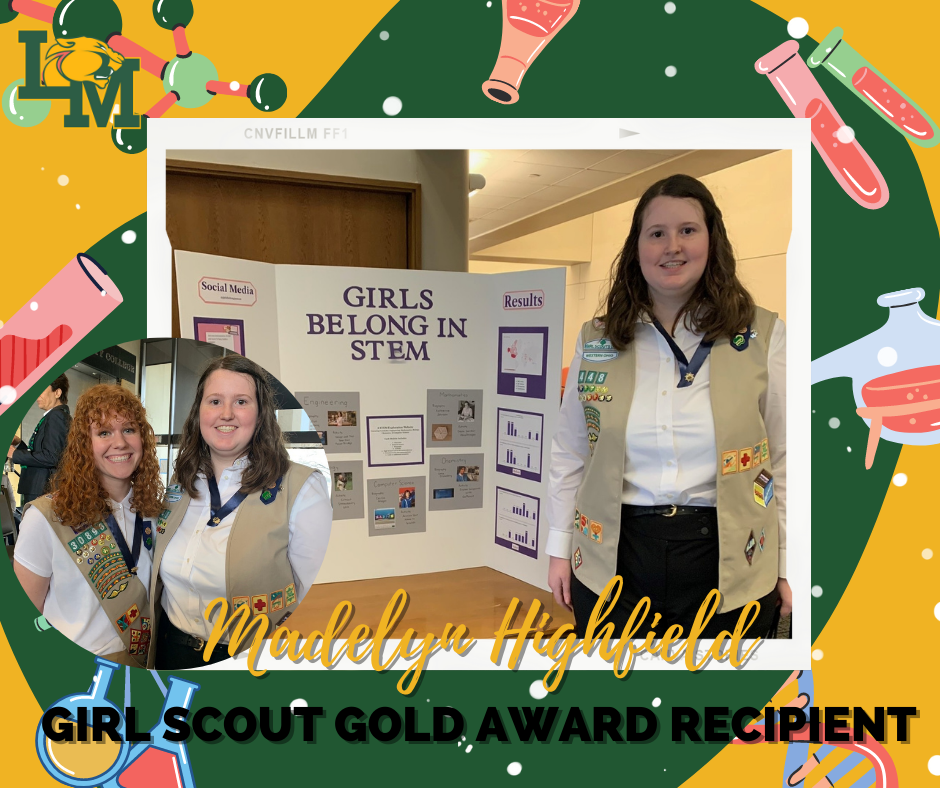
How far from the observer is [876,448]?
1501 mm

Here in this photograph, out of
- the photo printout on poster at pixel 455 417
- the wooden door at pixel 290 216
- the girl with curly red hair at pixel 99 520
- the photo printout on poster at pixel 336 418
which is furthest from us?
the photo printout on poster at pixel 455 417

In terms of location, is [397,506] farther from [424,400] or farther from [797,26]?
[797,26]

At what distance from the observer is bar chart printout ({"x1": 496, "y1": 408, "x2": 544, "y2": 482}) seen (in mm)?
2779

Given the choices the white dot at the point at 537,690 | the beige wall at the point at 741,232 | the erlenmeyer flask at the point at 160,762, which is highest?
the beige wall at the point at 741,232

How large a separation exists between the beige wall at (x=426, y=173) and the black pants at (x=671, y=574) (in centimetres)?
209

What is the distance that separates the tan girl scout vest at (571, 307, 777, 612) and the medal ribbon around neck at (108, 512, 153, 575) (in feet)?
3.19

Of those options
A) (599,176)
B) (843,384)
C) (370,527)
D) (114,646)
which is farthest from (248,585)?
(599,176)

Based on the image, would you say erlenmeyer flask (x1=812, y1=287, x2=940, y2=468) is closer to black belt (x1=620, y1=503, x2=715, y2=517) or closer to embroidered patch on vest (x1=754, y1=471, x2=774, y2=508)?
embroidered patch on vest (x1=754, y1=471, x2=774, y2=508)

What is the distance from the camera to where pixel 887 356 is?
58.6 inches

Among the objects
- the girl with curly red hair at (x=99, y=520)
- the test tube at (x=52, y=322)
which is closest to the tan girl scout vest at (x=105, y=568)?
the girl with curly red hair at (x=99, y=520)

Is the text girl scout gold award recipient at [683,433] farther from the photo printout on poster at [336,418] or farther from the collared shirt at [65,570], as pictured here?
the photo printout on poster at [336,418]

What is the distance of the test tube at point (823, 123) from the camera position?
1463 millimetres

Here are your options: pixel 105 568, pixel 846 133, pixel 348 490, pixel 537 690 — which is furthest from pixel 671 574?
pixel 348 490

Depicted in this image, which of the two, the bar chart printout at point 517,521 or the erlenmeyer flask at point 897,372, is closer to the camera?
the erlenmeyer flask at point 897,372
